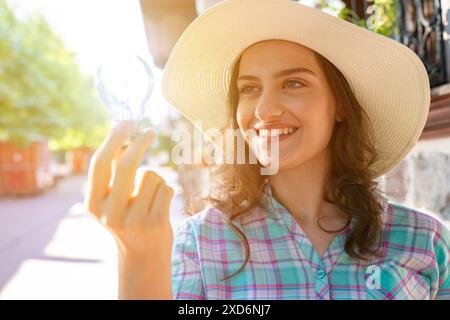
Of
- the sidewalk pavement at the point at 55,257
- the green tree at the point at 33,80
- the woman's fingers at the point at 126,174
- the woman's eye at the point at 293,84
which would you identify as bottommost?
the sidewalk pavement at the point at 55,257

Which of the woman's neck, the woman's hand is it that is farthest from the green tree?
the woman's hand

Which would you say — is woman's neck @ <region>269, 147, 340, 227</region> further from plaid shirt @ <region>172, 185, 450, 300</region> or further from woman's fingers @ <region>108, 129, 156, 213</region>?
woman's fingers @ <region>108, 129, 156, 213</region>

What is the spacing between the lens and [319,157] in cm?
146

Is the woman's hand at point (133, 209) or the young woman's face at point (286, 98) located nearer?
the woman's hand at point (133, 209)

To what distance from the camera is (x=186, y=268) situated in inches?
46.8

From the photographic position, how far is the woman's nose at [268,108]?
125 cm

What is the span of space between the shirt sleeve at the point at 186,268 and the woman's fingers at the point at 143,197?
45cm

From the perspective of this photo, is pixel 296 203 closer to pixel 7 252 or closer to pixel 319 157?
pixel 319 157

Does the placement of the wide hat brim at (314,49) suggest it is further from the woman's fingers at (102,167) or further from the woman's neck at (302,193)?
the woman's fingers at (102,167)

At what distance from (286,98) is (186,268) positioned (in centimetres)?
52

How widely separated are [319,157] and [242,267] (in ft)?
1.48

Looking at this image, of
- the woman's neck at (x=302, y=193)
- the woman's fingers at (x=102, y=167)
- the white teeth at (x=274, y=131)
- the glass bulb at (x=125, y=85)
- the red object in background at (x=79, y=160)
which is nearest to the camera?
the woman's fingers at (x=102, y=167)

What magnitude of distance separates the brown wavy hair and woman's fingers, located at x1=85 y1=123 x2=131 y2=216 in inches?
24.2

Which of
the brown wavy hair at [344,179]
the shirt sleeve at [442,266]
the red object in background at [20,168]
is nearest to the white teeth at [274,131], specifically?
the brown wavy hair at [344,179]
